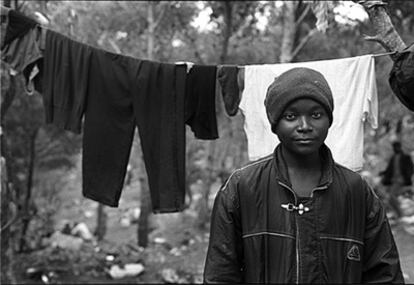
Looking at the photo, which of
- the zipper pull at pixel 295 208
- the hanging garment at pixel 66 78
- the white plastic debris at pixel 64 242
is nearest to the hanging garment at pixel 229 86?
the hanging garment at pixel 66 78

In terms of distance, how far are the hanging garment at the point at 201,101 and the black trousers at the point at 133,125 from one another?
82 millimetres

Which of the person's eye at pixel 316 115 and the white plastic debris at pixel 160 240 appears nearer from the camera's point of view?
the person's eye at pixel 316 115

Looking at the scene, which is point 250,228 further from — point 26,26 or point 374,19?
point 26,26

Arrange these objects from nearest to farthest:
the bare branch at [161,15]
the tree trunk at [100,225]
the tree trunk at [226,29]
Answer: the tree trunk at [226,29]
the bare branch at [161,15]
the tree trunk at [100,225]

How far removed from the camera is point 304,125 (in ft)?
5.05

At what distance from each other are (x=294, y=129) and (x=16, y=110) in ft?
20.6

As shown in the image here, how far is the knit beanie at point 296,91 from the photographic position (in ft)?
5.05

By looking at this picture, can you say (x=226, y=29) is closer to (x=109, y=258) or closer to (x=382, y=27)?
(x=109, y=258)

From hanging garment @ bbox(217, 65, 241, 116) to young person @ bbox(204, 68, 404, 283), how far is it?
6.77 feet

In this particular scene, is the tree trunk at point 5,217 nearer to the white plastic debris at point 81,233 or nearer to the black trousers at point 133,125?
the black trousers at point 133,125

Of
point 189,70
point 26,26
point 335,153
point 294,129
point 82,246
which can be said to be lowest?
point 82,246

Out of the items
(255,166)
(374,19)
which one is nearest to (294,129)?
(255,166)

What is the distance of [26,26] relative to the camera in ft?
12.1

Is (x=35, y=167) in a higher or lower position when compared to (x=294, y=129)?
lower
